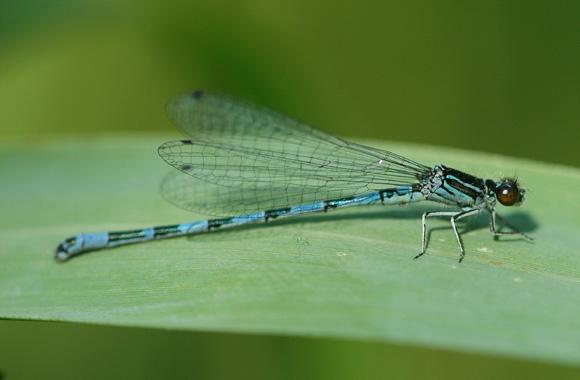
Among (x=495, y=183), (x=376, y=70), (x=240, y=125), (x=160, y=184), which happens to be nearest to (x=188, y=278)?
(x=160, y=184)

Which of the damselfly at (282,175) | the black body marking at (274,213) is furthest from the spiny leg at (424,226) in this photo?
the black body marking at (274,213)

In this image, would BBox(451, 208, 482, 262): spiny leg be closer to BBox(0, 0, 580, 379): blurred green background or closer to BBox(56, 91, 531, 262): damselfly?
BBox(56, 91, 531, 262): damselfly

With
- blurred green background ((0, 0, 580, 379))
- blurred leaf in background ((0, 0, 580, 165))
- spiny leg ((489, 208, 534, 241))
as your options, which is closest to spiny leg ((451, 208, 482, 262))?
spiny leg ((489, 208, 534, 241))

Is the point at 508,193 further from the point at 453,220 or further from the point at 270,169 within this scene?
the point at 270,169

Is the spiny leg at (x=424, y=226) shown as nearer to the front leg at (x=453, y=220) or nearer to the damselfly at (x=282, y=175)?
the front leg at (x=453, y=220)

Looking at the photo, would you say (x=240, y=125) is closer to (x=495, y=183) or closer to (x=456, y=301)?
(x=495, y=183)

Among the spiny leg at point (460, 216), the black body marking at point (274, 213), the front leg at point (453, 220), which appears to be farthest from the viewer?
the black body marking at point (274, 213)

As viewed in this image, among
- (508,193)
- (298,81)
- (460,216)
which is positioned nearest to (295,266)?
(460,216)
